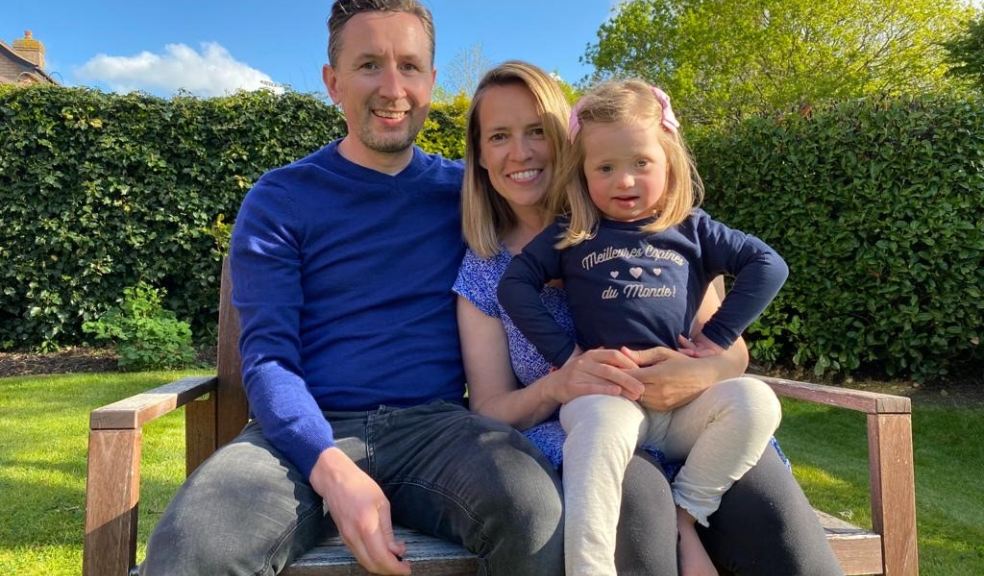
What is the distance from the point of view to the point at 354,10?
7.00 ft

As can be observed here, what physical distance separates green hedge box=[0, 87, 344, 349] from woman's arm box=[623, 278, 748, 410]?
589cm

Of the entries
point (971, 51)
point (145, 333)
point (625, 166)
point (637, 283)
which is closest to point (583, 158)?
point (625, 166)

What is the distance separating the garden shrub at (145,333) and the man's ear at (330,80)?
4766 mm

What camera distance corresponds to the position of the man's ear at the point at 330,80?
7.30 feet

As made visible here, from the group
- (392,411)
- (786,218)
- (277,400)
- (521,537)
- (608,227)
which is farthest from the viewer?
(786,218)

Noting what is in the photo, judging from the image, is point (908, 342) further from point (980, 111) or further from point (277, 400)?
point (277, 400)

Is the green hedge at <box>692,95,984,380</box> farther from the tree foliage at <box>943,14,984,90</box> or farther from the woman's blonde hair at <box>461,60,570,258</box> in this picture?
the woman's blonde hair at <box>461,60,570,258</box>

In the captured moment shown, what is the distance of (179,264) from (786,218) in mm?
5383

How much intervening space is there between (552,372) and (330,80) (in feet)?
3.74

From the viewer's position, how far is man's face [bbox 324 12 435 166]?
2.10 meters

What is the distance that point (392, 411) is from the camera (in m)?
1.88

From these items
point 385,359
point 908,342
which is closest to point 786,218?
point 908,342

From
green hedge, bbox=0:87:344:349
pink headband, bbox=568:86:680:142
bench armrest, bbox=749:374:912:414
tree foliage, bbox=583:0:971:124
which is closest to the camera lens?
bench armrest, bbox=749:374:912:414

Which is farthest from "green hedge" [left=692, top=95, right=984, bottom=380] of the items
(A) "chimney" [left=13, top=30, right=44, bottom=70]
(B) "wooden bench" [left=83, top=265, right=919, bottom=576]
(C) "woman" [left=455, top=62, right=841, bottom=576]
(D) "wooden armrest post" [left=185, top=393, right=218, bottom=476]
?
(A) "chimney" [left=13, top=30, right=44, bottom=70]
